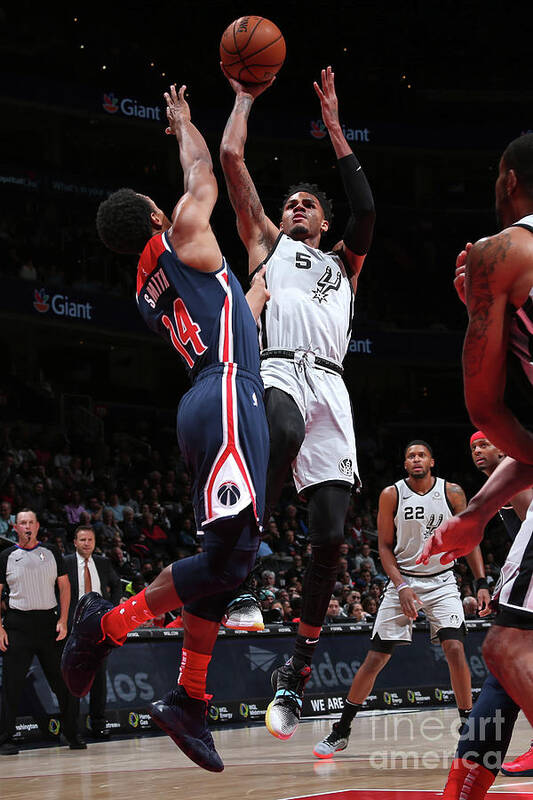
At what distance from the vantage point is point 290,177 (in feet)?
100

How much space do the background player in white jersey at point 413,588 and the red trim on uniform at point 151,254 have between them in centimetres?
448

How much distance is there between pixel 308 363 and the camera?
18.8ft

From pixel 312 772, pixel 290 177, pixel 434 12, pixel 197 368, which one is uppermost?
pixel 434 12

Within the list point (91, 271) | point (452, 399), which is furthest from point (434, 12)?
point (91, 271)

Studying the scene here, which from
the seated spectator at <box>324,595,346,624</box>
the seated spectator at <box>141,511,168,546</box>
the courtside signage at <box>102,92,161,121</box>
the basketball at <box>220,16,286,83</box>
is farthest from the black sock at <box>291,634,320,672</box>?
the courtside signage at <box>102,92,161,121</box>

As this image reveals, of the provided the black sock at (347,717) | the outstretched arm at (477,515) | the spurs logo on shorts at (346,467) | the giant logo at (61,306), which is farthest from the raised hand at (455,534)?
the giant logo at (61,306)

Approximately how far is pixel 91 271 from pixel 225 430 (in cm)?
2008

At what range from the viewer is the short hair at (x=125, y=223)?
503cm

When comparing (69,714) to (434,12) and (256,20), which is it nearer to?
(256,20)

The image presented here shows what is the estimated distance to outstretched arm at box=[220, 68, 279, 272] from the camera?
5.70 meters

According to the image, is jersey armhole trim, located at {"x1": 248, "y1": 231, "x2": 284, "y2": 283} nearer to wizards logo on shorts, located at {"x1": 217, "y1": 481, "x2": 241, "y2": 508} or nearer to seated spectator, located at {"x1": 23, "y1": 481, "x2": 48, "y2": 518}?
wizards logo on shorts, located at {"x1": 217, "y1": 481, "x2": 241, "y2": 508}

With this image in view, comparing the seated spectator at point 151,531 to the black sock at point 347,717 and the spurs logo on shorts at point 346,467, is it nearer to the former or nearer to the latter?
the black sock at point 347,717

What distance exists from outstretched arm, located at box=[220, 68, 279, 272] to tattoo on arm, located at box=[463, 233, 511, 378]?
2614 millimetres

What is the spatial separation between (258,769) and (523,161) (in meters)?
5.79
